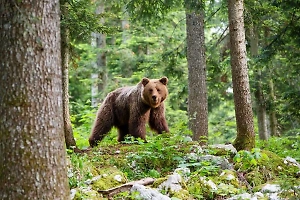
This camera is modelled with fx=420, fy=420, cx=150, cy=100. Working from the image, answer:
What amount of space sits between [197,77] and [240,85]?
3.42 meters

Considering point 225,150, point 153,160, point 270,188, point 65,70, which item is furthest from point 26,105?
point 225,150

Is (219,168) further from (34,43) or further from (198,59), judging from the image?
(198,59)

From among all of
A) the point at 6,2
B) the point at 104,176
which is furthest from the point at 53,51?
the point at 104,176

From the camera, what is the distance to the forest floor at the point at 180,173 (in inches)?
207

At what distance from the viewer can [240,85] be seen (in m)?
7.26

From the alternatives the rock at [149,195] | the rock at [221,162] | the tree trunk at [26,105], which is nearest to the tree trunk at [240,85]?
the rock at [221,162]

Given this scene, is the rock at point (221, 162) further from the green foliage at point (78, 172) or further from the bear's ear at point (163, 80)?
the bear's ear at point (163, 80)

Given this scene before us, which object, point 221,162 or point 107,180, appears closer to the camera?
point 107,180

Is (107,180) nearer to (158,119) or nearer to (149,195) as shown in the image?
(149,195)

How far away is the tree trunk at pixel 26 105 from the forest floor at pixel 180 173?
97 cm

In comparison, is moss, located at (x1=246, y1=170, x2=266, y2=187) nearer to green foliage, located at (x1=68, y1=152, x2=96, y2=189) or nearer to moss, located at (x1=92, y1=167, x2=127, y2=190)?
moss, located at (x1=92, y1=167, x2=127, y2=190)

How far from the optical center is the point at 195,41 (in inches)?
421

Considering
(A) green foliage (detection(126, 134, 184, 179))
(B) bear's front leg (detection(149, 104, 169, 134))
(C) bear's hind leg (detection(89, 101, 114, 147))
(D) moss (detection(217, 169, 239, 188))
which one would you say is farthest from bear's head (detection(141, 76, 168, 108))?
(D) moss (detection(217, 169, 239, 188))

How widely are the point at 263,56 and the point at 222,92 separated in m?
6.02
